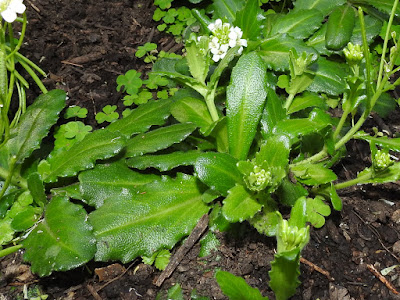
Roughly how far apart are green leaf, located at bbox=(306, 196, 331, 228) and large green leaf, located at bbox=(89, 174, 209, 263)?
0.48 metres

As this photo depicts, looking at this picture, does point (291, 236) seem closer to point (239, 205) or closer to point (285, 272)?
point (285, 272)

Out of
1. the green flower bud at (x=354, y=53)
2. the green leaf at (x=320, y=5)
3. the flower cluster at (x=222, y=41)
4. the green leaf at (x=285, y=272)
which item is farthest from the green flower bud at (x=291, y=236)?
the green leaf at (x=320, y=5)

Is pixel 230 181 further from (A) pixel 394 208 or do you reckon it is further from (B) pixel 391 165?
(A) pixel 394 208

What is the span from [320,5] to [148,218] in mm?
1715

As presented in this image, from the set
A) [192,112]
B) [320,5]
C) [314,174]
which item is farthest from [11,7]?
[320,5]

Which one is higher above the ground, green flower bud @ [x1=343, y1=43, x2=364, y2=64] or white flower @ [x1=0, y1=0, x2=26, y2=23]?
white flower @ [x1=0, y1=0, x2=26, y2=23]

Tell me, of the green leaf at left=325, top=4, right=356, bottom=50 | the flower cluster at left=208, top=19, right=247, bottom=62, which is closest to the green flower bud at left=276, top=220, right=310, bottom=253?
the flower cluster at left=208, top=19, right=247, bottom=62

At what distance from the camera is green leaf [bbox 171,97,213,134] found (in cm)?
223

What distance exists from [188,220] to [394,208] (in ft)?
3.40

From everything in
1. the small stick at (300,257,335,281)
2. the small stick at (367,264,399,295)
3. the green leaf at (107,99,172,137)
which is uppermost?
the green leaf at (107,99,172,137)

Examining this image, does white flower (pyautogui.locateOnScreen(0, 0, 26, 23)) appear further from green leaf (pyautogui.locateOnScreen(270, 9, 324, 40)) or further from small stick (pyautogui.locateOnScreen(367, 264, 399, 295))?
small stick (pyautogui.locateOnScreen(367, 264, 399, 295))

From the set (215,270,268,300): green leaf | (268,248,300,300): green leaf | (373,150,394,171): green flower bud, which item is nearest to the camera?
(268,248,300,300): green leaf

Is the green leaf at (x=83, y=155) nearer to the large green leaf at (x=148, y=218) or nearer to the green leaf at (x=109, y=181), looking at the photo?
the green leaf at (x=109, y=181)

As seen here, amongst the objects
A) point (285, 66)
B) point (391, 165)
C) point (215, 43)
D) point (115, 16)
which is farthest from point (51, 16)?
point (391, 165)
